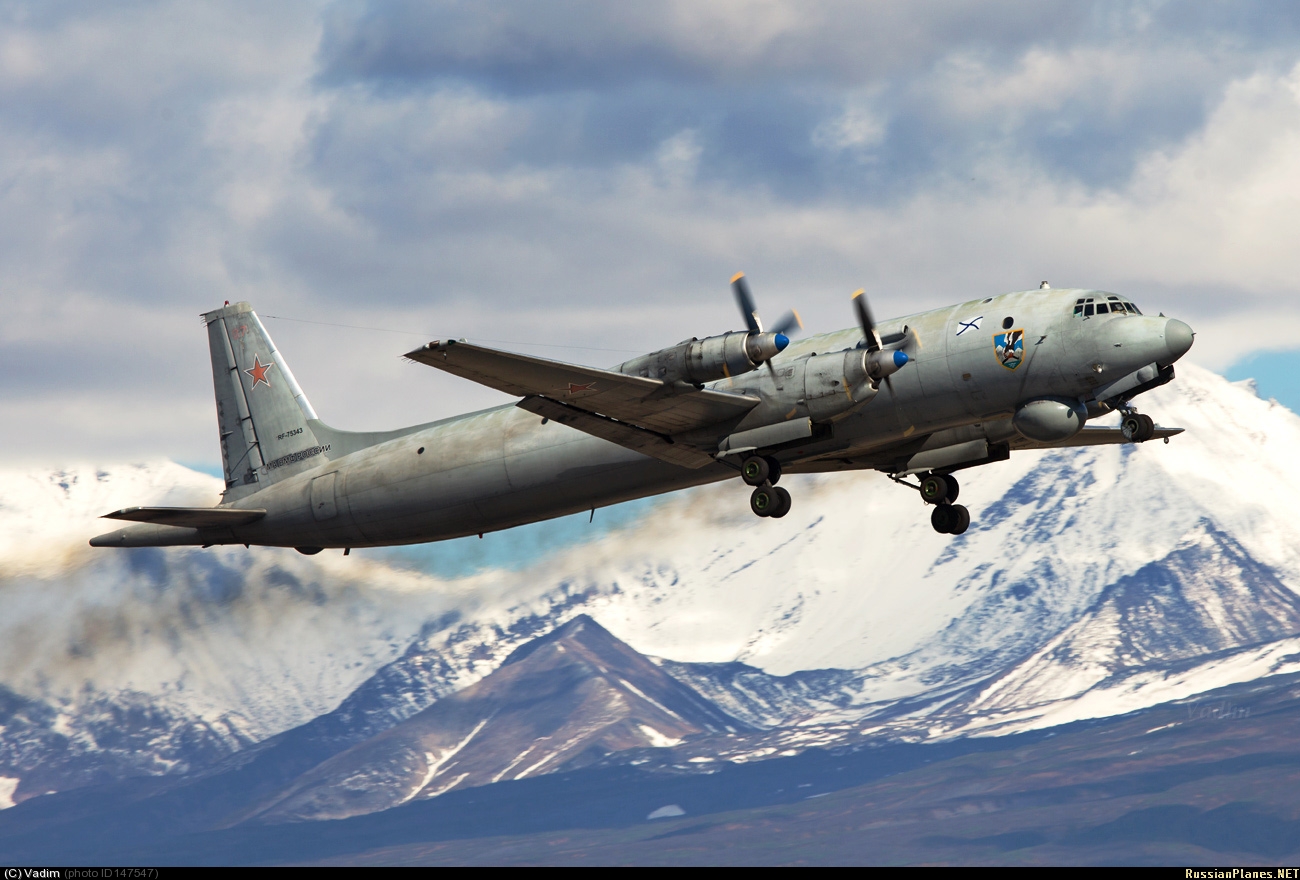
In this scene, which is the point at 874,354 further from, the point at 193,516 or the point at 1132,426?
the point at 193,516

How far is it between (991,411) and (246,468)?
78.9 ft

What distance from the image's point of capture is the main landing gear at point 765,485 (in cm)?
3959

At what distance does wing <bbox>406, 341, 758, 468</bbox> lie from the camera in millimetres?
36938

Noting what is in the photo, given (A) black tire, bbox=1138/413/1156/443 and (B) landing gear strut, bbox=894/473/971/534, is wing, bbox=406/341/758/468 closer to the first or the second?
(B) landing gear strut, bbox=894/473/971/534

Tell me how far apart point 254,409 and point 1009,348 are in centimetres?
2532

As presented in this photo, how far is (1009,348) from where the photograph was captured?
38.4 m

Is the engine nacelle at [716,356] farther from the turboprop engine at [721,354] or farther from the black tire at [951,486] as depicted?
the black tire at [951,486]

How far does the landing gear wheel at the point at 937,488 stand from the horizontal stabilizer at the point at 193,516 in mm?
19713

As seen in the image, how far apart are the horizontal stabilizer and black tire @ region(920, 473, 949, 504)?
19731 mm

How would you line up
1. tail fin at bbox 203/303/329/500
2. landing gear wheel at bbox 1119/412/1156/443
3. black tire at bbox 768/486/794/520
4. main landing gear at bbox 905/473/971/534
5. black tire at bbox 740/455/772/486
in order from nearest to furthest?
landing gear wheel at bbox 1119/412/1156/443 < black tire at bbox 768/486/794/520 < black tire at bbox 740/455/772/486 < main landing gear at bbox 905/473/971/534 < tail fin at bbox 203/303/329/500

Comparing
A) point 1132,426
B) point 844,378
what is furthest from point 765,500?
point 1132,426

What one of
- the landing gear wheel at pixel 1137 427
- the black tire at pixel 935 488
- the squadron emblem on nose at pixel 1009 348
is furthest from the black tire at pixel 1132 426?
the black tire at pixel 935 488

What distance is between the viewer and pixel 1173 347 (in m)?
37.8

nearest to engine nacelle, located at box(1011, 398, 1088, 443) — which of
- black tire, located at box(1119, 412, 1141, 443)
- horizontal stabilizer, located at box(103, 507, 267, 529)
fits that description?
black tire, located at box(1119, 412, 1141, 443)
